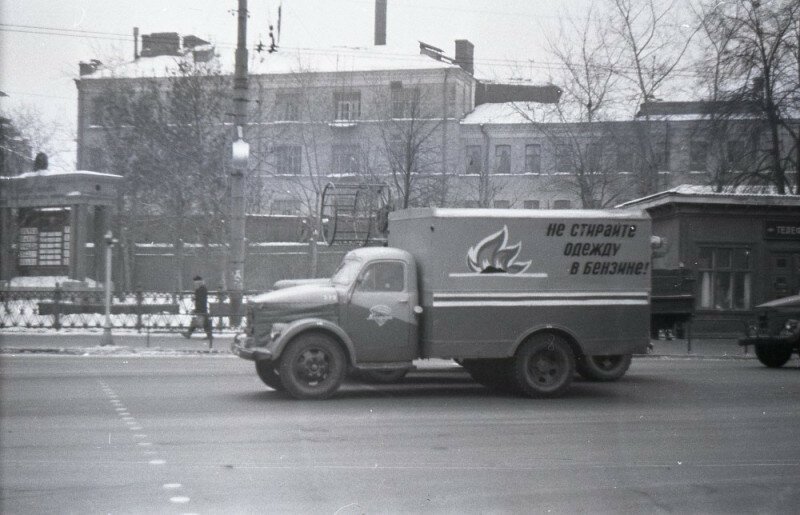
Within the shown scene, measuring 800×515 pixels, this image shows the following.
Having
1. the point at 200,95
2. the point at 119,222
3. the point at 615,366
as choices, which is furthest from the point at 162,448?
the point at 119,222

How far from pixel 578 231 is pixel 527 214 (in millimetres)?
873

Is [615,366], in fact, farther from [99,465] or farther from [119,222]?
[119,222]

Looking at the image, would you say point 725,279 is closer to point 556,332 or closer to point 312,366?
point 556,332

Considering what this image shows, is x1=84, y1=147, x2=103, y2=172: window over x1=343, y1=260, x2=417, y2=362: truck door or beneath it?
over

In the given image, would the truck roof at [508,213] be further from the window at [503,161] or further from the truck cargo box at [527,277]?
the window at [503,161]

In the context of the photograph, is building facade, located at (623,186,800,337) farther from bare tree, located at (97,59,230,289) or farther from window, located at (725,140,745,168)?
bare tree, located at (97,59,230,289)

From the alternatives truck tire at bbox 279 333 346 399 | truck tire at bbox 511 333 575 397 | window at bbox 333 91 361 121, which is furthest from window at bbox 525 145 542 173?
truck tire at bbox 279 333 346 399

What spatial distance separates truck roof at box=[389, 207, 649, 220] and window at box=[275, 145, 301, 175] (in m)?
41.2

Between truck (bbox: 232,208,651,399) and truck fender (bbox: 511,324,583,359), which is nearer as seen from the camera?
truck (bbox: 232,208,651,399)

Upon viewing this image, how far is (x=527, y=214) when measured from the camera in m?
14.3

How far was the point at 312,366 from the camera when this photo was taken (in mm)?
13555

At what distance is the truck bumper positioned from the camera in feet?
44.0

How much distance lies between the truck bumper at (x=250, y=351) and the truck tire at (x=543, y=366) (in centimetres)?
376

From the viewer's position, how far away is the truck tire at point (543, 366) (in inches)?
558
